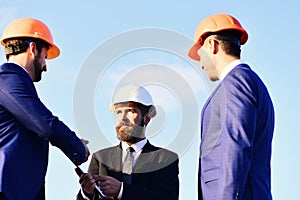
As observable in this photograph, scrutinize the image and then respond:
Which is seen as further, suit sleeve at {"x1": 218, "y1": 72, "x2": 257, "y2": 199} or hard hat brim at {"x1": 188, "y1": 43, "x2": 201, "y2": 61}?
hard hat brim at {"x1": 188, "y1": 43, "x2": 201, "y2": 61}

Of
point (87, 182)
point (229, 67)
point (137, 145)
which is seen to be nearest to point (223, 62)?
point (229, 67)

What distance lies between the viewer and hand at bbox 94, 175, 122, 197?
25.0ft

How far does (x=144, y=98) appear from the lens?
8547mm

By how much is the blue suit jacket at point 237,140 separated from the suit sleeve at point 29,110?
1.61 metres

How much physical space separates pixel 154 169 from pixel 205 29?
6.37 ft

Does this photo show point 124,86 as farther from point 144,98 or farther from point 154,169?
point 154,169

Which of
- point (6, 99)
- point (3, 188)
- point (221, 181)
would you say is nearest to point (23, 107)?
point (6, 99)

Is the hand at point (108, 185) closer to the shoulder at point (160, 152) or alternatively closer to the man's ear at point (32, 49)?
the shoulder at point (160, 152)

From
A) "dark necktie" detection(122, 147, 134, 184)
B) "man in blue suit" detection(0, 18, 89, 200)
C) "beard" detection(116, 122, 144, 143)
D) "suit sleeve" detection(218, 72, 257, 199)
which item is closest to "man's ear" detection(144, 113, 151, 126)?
"beard" detection(116, 122, 144, 143)

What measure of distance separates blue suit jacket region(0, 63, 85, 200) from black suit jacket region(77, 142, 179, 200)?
105cm

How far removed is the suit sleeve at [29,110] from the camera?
6.83 meters

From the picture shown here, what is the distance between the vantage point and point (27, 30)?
7715mm

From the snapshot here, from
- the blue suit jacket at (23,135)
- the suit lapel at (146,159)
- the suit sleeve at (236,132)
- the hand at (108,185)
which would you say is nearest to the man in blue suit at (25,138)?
the blue suit jacket at (23,135)

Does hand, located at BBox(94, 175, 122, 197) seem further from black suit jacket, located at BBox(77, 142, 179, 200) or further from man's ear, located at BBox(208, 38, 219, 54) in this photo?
man's ear, located at BBox(208, 38, 219, 54)
